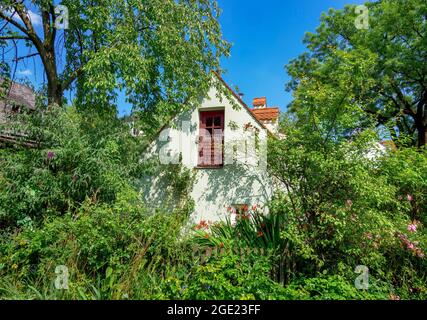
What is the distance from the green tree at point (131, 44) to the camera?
7414 mm

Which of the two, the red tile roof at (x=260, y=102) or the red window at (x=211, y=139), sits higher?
the red tile roof at (x=260, y=102)

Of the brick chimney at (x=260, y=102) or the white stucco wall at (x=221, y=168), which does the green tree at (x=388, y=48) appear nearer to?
the brick chimney at (x=260, y=102)

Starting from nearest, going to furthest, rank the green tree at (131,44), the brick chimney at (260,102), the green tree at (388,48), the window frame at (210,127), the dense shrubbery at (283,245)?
the dense shrubbery at (283,245)
the green tree at (131,44)
the window frame at (210,127)
the green tree at (388,48)
the brick chimney at (260,102)

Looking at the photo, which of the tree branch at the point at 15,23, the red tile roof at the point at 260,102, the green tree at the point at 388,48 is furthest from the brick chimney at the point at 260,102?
the tree branch at the point at 15,23

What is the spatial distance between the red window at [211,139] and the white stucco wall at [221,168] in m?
0.18

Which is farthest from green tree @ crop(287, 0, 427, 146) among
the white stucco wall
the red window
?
the red window

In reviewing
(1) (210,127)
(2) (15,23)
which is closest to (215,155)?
(1) (210,127)

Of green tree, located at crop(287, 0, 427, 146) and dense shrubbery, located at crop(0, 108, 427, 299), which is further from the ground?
green tree, located at crop(287, 0, 427, 146)

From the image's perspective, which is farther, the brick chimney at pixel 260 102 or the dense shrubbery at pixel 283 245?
the brick chimney at pixel 260 102

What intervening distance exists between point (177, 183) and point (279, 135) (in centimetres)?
388

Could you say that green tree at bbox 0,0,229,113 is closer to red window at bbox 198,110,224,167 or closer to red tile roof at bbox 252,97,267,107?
red window at bbox 198,110,224,167

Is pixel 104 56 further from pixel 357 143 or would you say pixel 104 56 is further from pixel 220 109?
pixel 357 143

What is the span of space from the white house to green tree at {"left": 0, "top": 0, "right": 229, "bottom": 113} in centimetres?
82

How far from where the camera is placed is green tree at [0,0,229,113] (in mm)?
7414
